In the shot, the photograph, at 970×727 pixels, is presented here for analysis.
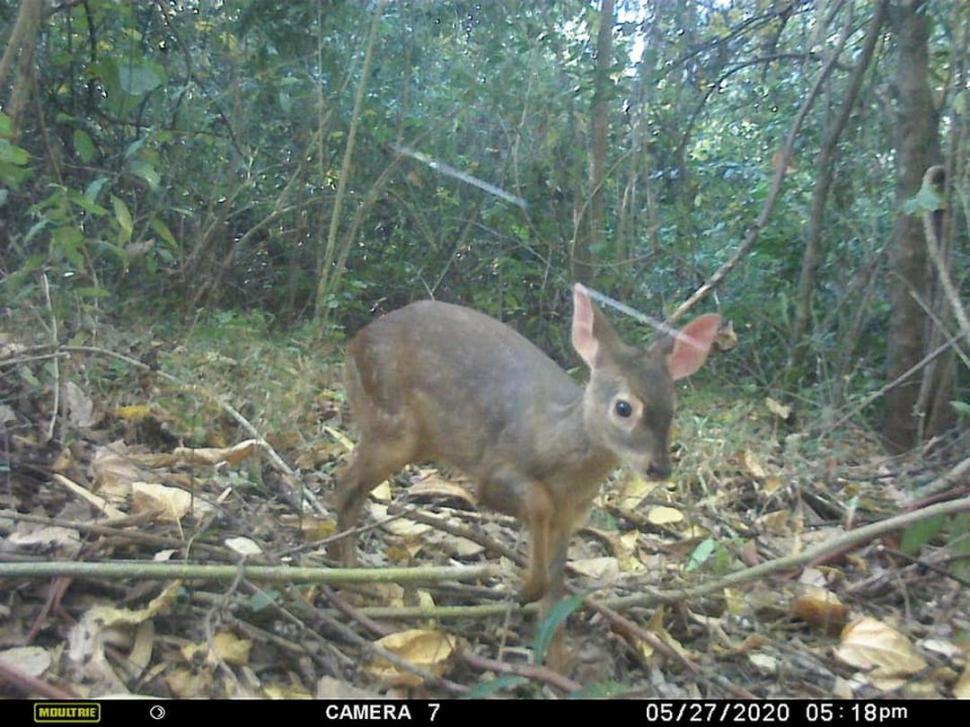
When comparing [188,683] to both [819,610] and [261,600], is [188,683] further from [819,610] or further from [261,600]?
[819,610]

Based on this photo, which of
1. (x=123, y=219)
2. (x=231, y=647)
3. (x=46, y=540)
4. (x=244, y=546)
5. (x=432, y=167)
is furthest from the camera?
(x=432, y=167)

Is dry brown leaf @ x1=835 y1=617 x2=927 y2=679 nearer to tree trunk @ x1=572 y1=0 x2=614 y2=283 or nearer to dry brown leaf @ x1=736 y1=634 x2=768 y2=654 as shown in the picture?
dry brown leaf @ x1=736 y1=634 x2=768 y2=654

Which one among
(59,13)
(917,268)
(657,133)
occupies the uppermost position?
(59,13)

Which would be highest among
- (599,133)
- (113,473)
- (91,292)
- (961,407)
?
(599,133)

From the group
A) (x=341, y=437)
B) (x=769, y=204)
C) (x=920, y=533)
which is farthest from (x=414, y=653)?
(x=769, y=204)

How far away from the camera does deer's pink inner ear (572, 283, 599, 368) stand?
2004 mm

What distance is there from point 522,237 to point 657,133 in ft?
1.70

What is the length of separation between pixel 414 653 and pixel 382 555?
1.33 feet

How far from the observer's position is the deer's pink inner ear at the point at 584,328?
2004 mm

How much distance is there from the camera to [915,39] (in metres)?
3.30

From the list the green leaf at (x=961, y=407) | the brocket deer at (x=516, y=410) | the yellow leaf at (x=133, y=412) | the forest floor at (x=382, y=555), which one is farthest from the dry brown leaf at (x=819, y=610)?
the yellow leaf at (x=133, y=412)

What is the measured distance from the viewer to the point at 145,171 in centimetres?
253
